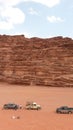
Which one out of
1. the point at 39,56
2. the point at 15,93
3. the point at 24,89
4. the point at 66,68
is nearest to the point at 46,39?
the point at 39,56

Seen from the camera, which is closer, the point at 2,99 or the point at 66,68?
the point at 2,99

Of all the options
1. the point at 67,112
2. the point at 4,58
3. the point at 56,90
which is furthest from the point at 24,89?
the point at 67,112

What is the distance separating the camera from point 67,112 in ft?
111

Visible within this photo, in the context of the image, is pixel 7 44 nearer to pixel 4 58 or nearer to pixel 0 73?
pixel 4 58

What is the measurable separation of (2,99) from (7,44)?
106 ft

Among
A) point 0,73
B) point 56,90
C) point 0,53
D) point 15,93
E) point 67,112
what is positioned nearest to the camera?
point 67,112

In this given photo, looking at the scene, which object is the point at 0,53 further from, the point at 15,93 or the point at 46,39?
the point at 15,93

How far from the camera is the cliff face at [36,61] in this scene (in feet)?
223

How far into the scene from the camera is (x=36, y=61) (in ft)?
243

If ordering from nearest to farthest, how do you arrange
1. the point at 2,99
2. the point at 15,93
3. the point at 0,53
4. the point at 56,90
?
the point at 2,99
the point at 15,93
the point at 56,90
the point at 0,53

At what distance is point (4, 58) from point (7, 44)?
15.6 feet

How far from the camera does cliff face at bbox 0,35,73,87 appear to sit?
68.1 metres

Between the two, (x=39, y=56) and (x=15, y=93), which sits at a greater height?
(x=39, y=56)

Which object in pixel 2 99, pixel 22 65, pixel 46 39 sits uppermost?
pixel 46 39
